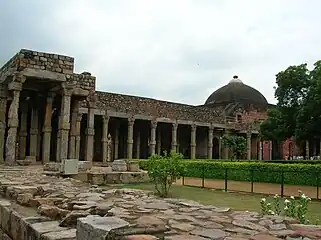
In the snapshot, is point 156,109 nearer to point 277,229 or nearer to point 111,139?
point 111,139

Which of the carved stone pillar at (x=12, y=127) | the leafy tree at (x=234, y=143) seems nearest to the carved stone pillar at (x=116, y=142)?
the leafy tree at (x=234, y=143)

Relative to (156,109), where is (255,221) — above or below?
below

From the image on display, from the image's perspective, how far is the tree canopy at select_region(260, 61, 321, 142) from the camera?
86.2 ft

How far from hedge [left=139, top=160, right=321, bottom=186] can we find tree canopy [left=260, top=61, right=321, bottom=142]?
9.44 metres

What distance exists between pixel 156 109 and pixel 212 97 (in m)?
20.0

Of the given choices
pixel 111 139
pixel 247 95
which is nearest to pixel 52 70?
pixel 111 139

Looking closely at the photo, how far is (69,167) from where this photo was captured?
1220cm

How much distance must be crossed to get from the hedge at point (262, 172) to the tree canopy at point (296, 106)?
944 cm

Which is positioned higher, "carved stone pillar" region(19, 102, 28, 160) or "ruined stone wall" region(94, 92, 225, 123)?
"ruined stone wall" region(94, 92, 225, 123)

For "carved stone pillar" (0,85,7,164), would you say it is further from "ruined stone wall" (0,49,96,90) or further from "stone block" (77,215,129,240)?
"stone block" (77,215,129,240)

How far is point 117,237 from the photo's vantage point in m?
2.77

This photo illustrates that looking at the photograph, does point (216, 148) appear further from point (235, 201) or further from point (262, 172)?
point (235, 201)

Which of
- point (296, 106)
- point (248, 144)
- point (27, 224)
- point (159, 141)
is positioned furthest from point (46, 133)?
point (248, 144)

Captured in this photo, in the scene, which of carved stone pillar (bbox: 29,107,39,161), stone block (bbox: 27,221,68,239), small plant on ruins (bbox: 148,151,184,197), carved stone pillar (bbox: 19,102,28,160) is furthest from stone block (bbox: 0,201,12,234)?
carved stone pillar (bbox: 19,102,28,160)
